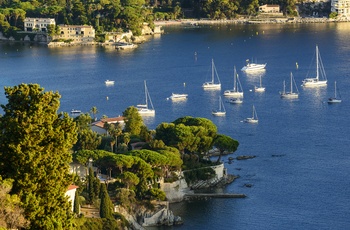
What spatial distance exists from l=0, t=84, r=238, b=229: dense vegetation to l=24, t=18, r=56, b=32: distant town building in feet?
122

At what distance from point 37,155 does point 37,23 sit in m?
67.4

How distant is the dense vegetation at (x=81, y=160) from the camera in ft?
51.9

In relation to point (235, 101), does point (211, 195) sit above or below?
below

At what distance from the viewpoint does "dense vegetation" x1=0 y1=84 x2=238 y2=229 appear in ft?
51.9

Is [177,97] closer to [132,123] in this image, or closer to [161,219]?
[132,123]

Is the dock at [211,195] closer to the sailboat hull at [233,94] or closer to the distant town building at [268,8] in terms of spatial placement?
the sailboat hull at [233,94]

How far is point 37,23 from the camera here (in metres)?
82.2

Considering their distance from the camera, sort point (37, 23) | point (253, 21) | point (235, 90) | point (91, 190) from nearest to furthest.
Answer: point (91, 190)
point (235, 90)
point (37, 23)
point (253, 21)

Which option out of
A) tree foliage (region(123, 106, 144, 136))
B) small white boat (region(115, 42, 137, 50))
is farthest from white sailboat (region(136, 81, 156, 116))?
small white boat (region(115, 42, 137, 50))

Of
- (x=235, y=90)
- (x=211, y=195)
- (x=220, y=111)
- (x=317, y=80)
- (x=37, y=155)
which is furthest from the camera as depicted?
(x=317, y=80)

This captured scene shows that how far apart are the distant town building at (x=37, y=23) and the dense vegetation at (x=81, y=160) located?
122ft

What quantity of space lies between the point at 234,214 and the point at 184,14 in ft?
220

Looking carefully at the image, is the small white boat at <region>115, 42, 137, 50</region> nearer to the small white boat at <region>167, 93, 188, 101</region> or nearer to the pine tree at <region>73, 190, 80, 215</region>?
the small white boat at <region>167, 93, 188, 101</region>

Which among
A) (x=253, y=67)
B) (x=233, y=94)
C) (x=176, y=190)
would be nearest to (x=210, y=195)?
(x=176, y=190)
